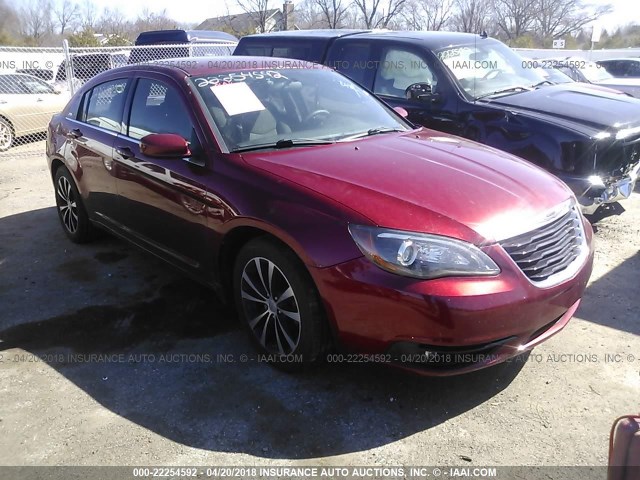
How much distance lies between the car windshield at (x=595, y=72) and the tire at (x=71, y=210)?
1255 cm

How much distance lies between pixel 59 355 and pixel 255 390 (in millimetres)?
1334

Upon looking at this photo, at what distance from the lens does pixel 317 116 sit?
3.77 m

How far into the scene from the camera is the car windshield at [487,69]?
18.9 feet

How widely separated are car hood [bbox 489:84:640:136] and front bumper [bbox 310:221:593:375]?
9.05 ft

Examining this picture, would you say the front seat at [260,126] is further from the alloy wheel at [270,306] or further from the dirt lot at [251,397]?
the dirt lot at [251,397]

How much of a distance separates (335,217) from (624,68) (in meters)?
16.7

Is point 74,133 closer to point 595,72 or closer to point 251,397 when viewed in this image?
point 251,397

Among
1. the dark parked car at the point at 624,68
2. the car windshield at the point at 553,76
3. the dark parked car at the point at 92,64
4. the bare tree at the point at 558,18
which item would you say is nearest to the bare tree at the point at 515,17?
the bare tree at the point at 558,18

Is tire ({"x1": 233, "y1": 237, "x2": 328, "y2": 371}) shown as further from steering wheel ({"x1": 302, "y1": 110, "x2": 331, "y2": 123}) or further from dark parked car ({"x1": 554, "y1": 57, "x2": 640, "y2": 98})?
dark parked car ({"x1": 554, "y1": 57, "x2": 640, "y2": 98})

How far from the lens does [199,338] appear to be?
3598mm

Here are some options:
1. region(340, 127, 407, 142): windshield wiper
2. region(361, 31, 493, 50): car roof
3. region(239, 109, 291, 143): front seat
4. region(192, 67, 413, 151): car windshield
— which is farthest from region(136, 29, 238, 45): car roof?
region(239, 109, 291, 143): front seat

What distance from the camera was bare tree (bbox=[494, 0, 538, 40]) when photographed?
49188mm

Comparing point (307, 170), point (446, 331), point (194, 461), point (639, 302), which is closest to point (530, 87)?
point (639, 302)

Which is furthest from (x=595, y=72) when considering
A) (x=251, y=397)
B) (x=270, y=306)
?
(x=251, y=397)
